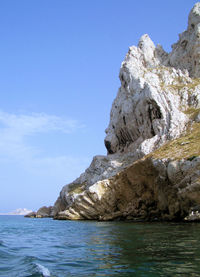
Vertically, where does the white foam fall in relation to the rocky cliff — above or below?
below

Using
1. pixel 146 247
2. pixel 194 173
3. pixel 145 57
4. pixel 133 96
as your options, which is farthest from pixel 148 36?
pixel 146 247

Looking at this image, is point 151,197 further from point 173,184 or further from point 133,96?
point 133,96

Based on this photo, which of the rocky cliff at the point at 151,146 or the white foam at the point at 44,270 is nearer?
the white foam at the point at 44,270

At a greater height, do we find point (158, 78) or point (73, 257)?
point (158, 78)

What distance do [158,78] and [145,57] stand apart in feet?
66.1

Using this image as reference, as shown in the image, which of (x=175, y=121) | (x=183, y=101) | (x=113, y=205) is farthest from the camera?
(x=183, y=101)

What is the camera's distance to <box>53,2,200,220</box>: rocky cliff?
39.7 metres

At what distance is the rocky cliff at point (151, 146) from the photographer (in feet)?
130

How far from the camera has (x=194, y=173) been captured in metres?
35.7

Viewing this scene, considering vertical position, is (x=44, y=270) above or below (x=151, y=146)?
below

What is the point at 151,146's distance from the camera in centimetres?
6309

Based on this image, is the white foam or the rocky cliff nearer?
the white foam

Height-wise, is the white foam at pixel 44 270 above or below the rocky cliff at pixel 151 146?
below

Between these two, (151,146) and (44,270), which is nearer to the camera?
(44,270)
